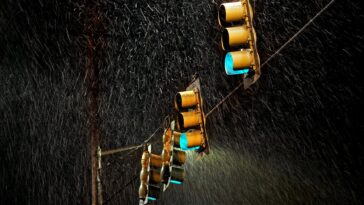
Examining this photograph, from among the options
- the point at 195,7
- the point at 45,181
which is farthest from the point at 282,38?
the point at 45,181

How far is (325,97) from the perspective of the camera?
419cm

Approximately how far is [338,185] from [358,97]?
2.37 ft

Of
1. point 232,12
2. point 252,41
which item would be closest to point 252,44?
point 252,41

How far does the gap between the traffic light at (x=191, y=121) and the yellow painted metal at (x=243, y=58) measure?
1.56 m

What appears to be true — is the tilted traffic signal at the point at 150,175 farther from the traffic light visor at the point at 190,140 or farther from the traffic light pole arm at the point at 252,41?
the traffic light pole arm at the point at 252,41

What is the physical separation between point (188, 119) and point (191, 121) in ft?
0.17

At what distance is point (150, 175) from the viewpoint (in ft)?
26.1

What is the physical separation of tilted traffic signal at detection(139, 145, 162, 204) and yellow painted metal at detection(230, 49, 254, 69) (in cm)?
347

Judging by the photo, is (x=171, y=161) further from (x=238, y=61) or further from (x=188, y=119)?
(x=238, y=61)

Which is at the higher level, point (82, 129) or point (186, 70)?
point (186, 70)

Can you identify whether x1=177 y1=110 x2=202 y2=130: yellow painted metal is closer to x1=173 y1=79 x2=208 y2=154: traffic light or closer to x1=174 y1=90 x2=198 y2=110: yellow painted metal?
x1=173 y1=79 x2=208 y2=154: traffic light

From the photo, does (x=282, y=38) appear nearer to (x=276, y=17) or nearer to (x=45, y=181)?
(x=276, y=17)

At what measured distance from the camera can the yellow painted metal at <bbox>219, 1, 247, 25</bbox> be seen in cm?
487

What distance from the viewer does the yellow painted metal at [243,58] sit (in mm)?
4730
